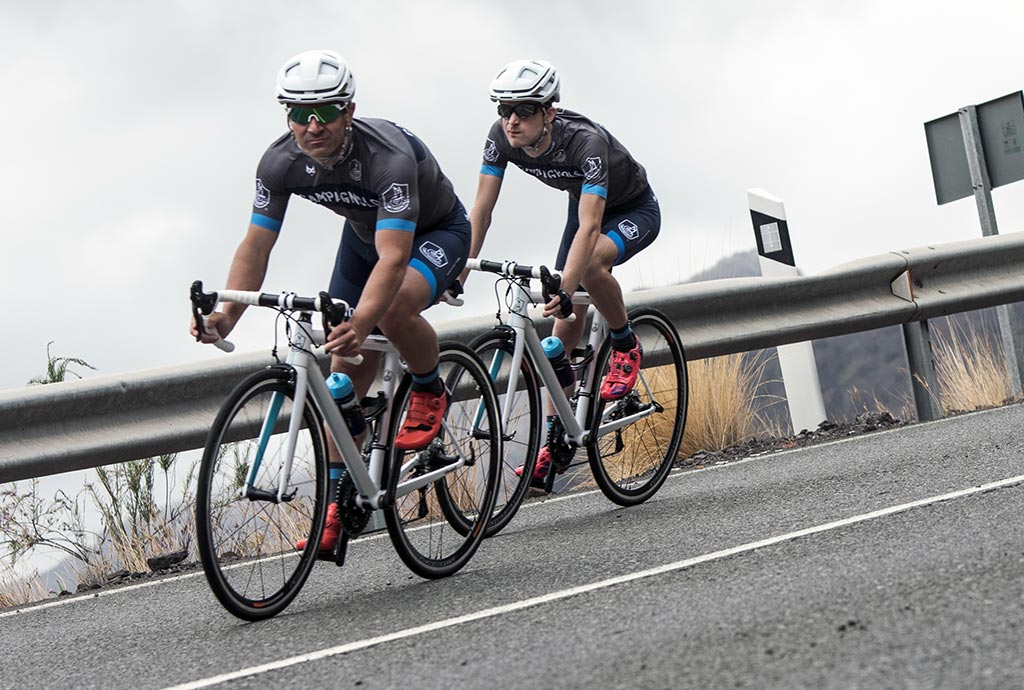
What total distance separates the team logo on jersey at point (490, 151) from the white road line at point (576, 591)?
2.59 m

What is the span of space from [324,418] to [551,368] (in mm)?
1791

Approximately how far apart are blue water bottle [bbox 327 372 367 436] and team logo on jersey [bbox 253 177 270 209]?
2.56 feet

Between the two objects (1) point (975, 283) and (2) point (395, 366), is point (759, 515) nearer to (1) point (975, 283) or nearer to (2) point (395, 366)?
(2) point (395, 366)

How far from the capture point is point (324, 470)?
5.52 metres

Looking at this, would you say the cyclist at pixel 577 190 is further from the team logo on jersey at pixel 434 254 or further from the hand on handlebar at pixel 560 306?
the team logo on jersey at pixel 434 254

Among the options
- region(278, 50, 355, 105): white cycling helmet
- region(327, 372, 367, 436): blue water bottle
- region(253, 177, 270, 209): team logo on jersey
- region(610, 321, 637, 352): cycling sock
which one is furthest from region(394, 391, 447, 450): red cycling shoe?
region(610, 321, 637, 352): cycling sock

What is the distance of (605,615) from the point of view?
4746mm

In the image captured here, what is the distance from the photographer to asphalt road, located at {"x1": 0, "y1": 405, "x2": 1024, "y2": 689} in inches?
156

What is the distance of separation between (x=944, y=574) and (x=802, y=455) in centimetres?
414

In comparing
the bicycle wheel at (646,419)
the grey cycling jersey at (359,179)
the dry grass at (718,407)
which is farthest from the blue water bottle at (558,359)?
the dry grass at (718,407)

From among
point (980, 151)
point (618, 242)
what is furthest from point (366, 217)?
point (980, 151)

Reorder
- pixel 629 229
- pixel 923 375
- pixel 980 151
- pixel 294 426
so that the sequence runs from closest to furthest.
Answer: pixel 294 426 → pixel 629 229 → pixel 923 375 → pixel 980 151

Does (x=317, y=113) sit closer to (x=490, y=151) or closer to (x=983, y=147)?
(x=490, y=151)

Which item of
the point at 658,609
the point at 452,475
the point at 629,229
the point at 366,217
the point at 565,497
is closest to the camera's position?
the point at 658,609
